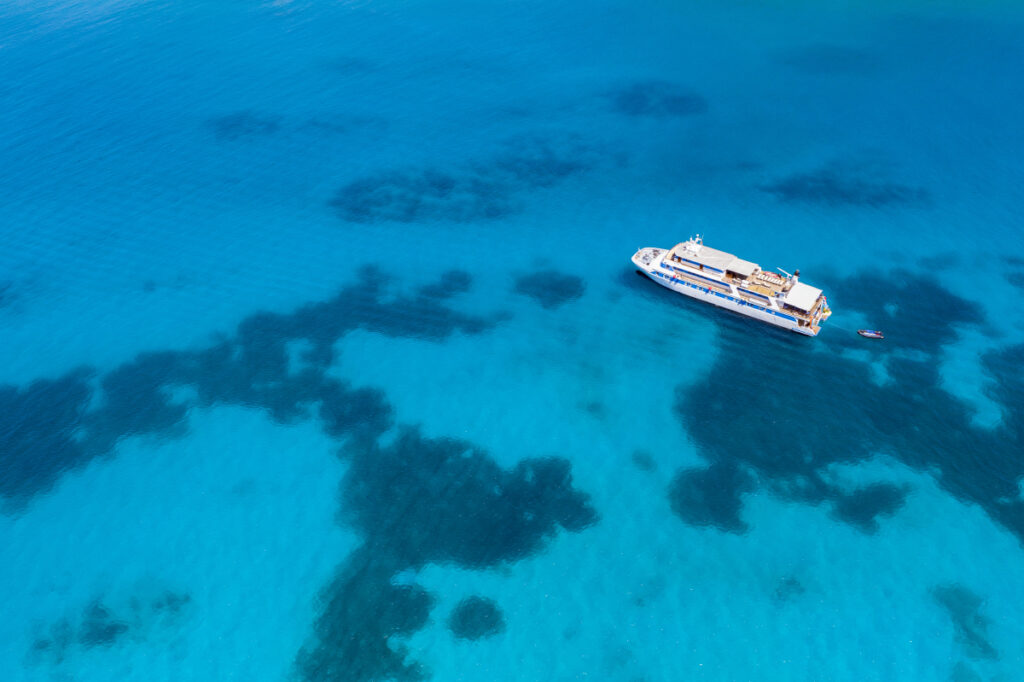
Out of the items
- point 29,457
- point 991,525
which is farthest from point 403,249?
point 991,525

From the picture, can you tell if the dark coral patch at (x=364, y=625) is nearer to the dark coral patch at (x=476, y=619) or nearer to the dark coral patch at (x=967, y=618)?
the dark coral patch at (x=476, y=619)

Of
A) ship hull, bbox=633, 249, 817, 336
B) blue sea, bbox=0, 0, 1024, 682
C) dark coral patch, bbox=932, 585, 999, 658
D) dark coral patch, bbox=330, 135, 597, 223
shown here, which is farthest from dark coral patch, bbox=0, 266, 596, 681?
dark coral patch, bbox=932, 585, 999, 658

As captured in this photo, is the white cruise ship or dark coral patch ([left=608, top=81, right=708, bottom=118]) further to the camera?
dark coral patch ([left=608, top=81, right=708, bottom=118])

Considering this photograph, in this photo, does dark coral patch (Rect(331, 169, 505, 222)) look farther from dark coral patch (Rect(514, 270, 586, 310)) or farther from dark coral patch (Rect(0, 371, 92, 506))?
dark coral patch (Rect(0, 371, 92, 506))

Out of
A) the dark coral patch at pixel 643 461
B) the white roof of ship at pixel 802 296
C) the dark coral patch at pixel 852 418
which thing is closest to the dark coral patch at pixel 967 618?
the dark coral patch at pixel 852 418

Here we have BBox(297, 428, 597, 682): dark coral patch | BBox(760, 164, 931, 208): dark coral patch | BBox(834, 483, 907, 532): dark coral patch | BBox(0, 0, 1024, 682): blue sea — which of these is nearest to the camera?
BBox(297, 428, 597, 682): dark coral patch

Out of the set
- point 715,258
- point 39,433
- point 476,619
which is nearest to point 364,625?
A: point 476,619
